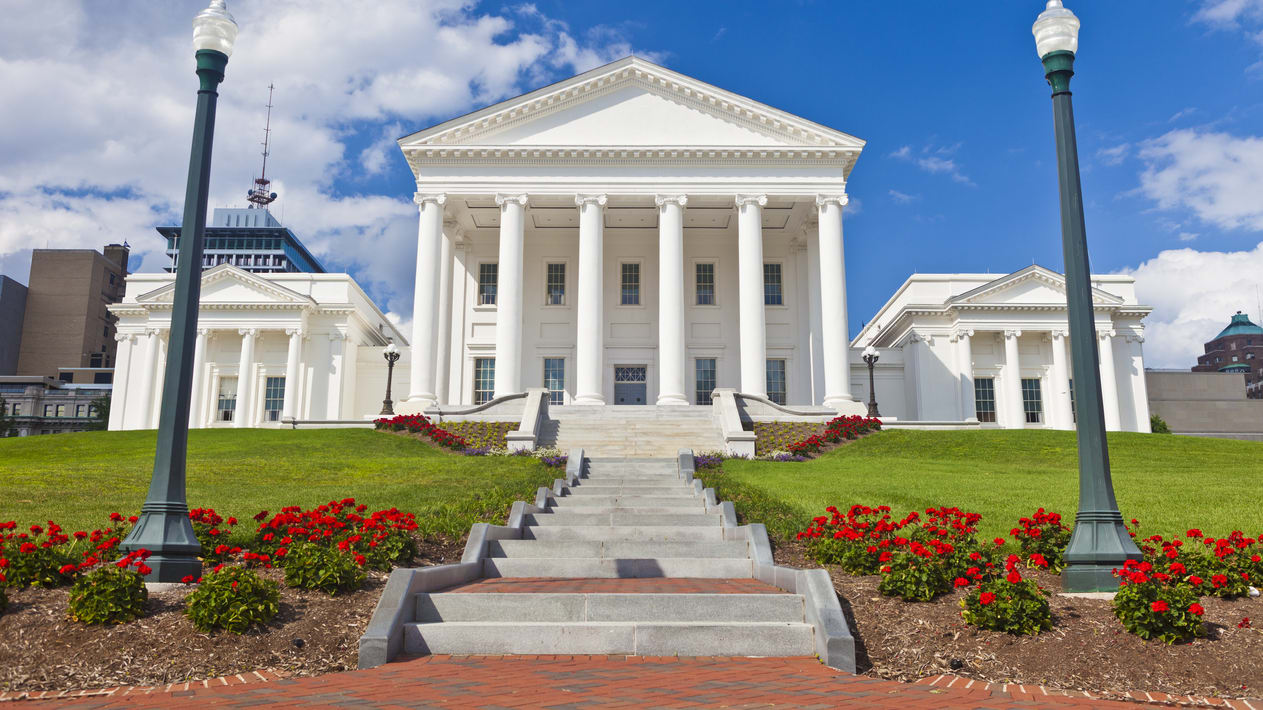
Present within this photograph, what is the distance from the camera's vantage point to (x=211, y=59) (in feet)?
34.9

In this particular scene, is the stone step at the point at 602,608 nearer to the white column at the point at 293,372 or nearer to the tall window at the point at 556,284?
the tall window at the point at 556,284

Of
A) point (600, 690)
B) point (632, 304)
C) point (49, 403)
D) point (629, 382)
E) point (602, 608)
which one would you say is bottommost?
point (600, 690)

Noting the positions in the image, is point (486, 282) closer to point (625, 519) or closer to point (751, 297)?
point (751, 297)

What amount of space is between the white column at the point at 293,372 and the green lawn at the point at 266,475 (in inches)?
520

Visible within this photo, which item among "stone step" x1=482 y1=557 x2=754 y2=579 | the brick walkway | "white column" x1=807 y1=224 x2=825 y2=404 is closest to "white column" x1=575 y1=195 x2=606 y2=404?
"white column" x1=807 y1=224 x2=825 y2=404

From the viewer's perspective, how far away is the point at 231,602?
808 centimetres

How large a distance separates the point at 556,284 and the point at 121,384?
25420 mm

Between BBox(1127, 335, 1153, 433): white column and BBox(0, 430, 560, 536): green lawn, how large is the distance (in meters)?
35.2

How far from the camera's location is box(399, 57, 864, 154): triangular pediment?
37.6m

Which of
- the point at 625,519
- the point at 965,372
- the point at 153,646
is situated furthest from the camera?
the point at 965,372

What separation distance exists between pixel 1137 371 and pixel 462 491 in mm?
40848

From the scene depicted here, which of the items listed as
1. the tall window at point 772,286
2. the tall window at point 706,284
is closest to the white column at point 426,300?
the tall window at point 706,284

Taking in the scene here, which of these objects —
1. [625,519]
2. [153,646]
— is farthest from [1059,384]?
[153,646]

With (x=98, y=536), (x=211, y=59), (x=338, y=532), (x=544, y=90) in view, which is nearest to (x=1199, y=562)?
→ (x=338, y=532)
